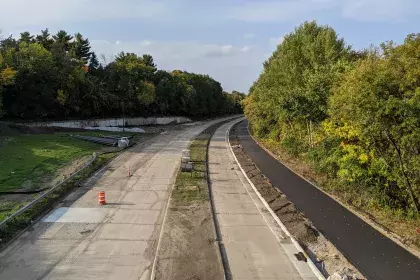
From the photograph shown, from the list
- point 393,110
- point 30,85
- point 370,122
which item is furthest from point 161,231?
point 30,85

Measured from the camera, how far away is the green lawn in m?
26.1

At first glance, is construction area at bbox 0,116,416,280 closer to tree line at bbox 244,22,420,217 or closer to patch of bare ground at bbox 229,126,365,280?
patch of bare ground at bbox 229,126,365,280

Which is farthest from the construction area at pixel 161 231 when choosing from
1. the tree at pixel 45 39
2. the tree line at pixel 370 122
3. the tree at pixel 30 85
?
the tree at pixel 45 39

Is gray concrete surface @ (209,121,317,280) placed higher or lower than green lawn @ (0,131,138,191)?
lower

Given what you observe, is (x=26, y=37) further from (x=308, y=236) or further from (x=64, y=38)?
(x=308, y=236)

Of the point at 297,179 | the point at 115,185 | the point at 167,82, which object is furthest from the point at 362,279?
the point at 167,82

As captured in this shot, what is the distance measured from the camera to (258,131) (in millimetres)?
55094

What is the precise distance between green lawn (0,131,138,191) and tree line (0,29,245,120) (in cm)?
993

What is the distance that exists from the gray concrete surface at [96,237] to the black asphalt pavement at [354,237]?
6898mm

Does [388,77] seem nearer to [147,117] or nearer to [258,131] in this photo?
[258,131]

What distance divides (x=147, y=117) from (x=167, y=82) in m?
14.0

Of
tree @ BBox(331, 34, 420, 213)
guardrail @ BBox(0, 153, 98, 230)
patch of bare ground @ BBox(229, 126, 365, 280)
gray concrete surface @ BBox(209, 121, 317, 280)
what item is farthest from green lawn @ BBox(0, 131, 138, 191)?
tree @ BBox(331, 34, 420, 213)

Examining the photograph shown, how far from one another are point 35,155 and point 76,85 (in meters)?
32.1

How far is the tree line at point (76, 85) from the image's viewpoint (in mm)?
55531
